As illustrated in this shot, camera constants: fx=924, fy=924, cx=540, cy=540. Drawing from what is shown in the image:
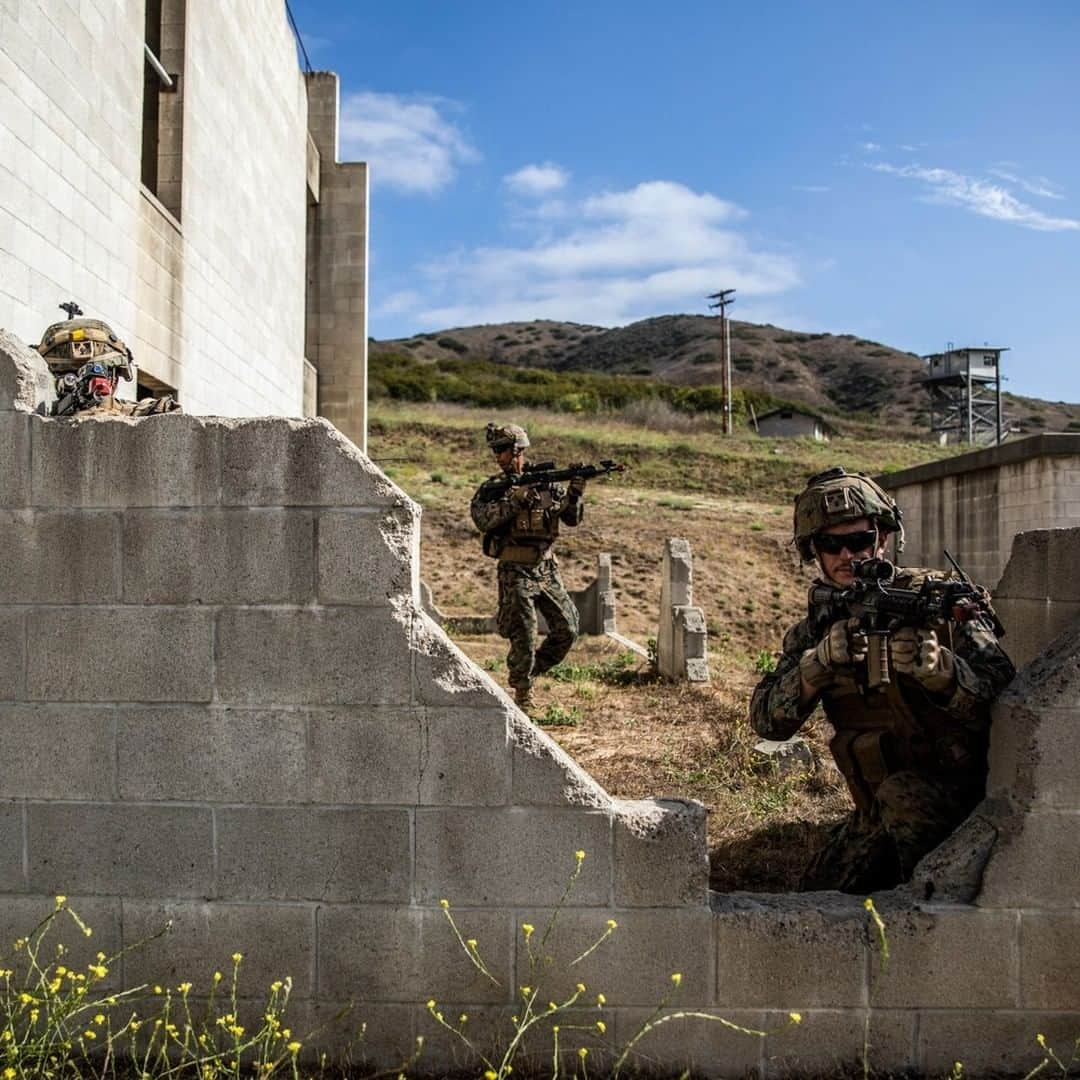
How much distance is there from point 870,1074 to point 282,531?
2.36 metres

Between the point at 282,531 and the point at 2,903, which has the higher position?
the point at 282,531

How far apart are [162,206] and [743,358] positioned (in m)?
83.1

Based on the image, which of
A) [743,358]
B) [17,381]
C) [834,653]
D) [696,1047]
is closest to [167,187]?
[17,381]

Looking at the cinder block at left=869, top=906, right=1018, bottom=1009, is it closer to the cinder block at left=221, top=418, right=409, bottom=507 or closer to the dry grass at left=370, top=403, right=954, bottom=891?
the dry grass at left=370, top=403, right=954, bottom=891

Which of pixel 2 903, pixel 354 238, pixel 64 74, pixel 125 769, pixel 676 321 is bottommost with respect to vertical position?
pixel 2 903

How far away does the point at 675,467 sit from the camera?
26.9 metres

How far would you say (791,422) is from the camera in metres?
51.4

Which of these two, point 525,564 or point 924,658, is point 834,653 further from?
point 525,564

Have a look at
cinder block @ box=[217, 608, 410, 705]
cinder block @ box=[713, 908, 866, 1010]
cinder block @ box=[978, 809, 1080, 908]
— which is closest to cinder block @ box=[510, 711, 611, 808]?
cinder block @ box=[217, 608, 410, 705]

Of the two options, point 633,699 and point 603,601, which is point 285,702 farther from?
point 603,601

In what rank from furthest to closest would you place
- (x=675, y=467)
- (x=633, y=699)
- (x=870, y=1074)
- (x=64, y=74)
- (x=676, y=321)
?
(x=676, y=321) < (x=675, y=467) < (x=633, y=699) < (x=64, y=74) < (x=870, y=1074)

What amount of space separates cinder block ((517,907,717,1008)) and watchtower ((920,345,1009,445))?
52757mm

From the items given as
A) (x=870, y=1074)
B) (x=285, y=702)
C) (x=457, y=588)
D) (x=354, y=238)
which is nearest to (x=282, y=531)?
(x=285, y=702)

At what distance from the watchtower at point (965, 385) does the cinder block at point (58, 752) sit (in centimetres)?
5335
